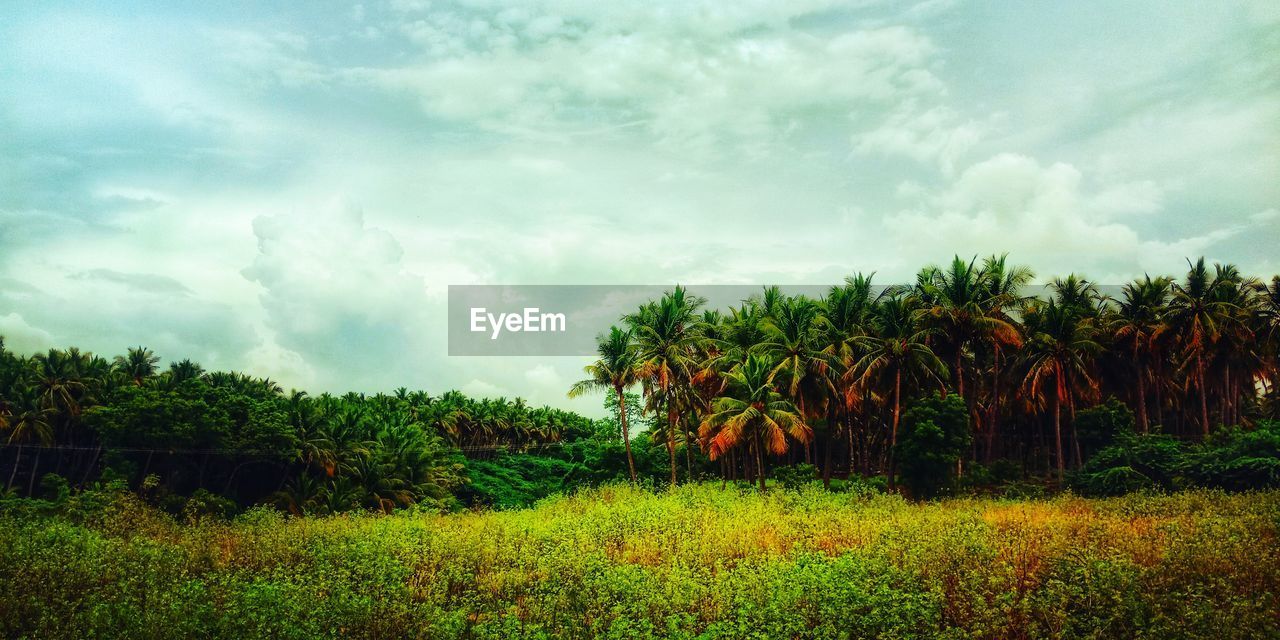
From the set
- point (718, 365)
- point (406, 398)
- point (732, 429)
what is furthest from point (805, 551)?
point (406, 398)

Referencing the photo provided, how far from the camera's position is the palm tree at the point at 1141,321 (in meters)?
40.0

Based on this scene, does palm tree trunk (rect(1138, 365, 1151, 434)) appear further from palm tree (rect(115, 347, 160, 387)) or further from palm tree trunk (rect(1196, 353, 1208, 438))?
palm tree (rect(115, 347, 160, 387))

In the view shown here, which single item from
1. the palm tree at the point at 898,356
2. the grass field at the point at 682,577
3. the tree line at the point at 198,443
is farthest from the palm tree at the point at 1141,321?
the tree line at the point at 198,443

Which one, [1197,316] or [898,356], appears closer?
[898,356]

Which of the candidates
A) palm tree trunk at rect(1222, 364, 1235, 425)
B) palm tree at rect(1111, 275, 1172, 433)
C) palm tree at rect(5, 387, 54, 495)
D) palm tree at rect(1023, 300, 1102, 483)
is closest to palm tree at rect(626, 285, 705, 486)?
palm tree at rect(1023, 300, 1102, 483)

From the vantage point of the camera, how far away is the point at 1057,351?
3716 cm

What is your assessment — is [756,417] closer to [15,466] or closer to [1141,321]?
[1141,321]

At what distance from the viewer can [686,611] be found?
40.0ft

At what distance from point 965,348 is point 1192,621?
32.8 meters

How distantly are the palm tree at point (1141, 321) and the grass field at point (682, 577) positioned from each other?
21.7 meters

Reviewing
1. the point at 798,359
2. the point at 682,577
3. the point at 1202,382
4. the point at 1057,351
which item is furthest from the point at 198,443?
the point at 1202,382

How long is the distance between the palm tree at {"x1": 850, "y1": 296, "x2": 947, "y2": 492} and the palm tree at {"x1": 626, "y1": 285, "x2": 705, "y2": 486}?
883 centimetres

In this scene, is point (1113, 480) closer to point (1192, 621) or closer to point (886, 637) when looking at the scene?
point (1192, 621)

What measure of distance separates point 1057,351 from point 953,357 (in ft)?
16.0
